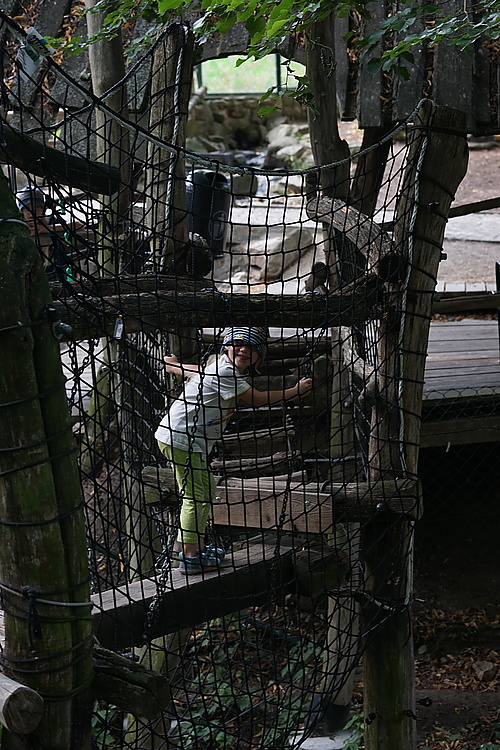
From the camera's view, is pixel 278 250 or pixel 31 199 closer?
pixel 31 199

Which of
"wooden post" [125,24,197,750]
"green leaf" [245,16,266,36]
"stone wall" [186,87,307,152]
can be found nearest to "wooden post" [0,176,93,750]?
"green leaf" [245,16,266,36]

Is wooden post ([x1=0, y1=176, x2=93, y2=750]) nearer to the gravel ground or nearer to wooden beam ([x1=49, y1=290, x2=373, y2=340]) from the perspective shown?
wooden beam ([x1=49, y1=290, x2=373, y2=340])

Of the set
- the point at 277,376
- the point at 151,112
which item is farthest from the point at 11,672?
the point at 277,376

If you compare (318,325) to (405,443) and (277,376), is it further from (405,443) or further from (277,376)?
(277,376)

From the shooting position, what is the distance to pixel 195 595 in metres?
3.23

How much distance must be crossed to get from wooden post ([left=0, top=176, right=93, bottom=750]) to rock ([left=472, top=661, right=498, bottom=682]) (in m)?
4.08

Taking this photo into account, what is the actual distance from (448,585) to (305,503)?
3633 mm

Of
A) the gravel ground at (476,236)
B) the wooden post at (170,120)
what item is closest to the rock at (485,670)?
the wooden post at (170,120)

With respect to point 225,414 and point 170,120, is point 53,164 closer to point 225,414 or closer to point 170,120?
point 225,414

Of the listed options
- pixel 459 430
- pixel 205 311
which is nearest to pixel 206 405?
pixel 205 311

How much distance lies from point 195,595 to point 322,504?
637 millimetres

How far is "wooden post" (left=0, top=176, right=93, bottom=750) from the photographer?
212cm

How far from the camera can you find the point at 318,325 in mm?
3312

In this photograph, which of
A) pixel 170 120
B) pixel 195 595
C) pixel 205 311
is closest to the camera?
pixel 205 311
